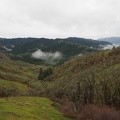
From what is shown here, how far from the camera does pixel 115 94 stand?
108375mm

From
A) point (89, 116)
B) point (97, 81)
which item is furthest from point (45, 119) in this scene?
point (97, 81)

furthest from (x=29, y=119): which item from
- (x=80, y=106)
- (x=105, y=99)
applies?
(x=105, y=99)

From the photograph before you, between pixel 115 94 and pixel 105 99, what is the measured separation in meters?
5.27

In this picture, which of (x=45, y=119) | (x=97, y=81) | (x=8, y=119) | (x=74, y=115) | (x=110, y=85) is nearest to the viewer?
(x=8, y=119)

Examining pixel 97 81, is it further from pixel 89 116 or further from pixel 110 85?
pixel 89 116

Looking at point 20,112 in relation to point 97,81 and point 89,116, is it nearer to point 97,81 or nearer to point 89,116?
point 89,116

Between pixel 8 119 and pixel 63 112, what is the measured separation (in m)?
36.4

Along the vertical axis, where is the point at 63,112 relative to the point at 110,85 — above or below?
below

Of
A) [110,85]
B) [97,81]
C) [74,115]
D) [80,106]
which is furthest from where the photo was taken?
[97,81]

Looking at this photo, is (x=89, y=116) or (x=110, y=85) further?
(x=110, y=85)

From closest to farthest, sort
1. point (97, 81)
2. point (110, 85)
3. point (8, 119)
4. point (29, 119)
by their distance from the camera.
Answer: point (8, 119) → point (29, 119) → point (110, 85) → point (97, 81)

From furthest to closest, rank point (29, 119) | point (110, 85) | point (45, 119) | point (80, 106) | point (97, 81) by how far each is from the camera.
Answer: point (97, 81), point (110, 85), point (80, 106), point (45, 119), point (29, 119)

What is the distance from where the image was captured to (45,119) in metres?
80.2

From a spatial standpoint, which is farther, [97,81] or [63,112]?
[97,81]
